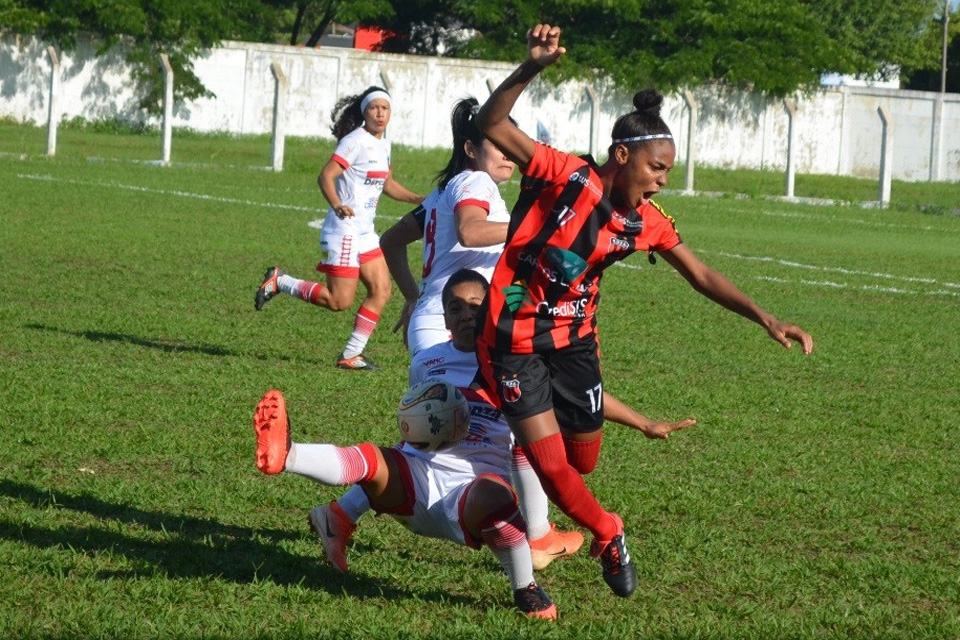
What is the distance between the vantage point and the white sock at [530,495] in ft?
16.9

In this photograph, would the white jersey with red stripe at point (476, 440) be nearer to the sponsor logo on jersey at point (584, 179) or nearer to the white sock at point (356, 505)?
the white sock at point (356, 505)

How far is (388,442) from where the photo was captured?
287 inches

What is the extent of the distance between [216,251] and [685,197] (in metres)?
14.9

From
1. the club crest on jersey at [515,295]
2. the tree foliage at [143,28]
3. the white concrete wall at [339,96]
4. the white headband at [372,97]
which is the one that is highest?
the tree foliage at [143,28]

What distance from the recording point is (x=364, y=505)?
16.6 ft

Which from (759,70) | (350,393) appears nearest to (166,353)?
(350,393)

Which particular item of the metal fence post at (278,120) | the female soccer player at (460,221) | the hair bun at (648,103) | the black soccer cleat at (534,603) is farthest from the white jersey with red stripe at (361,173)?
the metal fence post at (278,120)

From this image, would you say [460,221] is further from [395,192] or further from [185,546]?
[395,192]

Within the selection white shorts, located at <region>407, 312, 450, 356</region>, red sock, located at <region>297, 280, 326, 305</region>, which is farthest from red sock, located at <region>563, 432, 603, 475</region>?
red sock, located at <region>297, 280, 326, 305</region>

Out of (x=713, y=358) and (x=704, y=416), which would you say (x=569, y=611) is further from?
(x=713, y=358)

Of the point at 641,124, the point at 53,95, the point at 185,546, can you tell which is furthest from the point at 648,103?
the point at 53,95

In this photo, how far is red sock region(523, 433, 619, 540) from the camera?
15.4 ft

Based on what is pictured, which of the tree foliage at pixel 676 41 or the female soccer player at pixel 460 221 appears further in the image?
the tree foliage at pixel 676 41

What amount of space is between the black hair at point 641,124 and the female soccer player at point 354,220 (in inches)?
192
